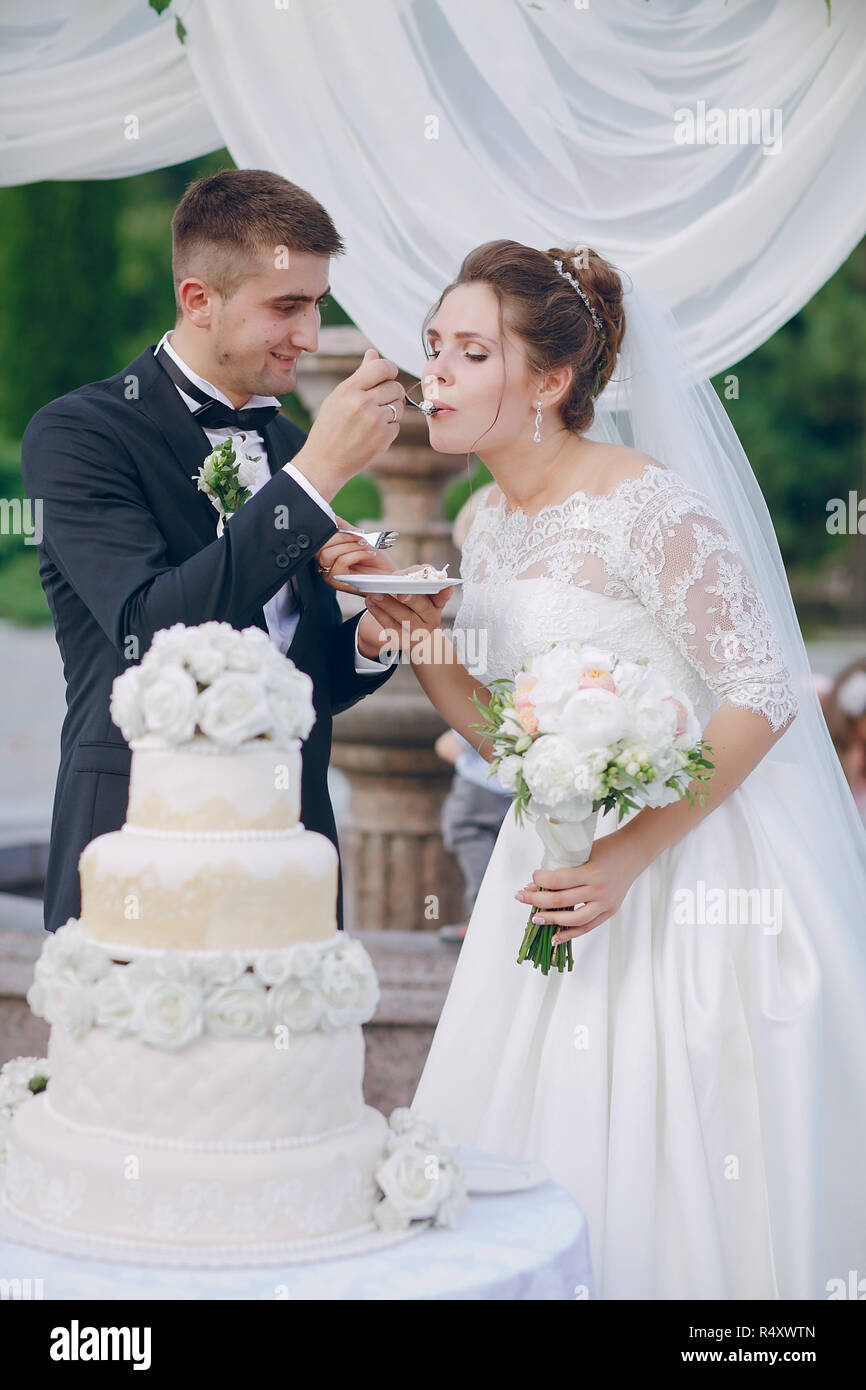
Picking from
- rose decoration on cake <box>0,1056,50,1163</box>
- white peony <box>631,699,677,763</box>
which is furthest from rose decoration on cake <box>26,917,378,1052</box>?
white peony <box>631,699,677,763</box>

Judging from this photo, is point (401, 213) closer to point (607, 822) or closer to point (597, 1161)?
point (607, 822)

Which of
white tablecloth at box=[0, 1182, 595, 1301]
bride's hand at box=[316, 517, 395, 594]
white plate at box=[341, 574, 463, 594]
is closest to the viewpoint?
white tablecloth at box=[0, 1182, 595, 1301]

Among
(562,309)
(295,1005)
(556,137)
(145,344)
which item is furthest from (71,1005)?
(145,344)

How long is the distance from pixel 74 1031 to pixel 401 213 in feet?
8.48

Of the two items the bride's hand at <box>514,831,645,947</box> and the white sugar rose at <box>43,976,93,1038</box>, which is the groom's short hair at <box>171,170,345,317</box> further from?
the white sugar rose at <box>43,976,93,1038</box>

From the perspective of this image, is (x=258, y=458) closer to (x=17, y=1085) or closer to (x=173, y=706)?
(x=173, y=706)

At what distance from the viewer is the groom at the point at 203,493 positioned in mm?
2582

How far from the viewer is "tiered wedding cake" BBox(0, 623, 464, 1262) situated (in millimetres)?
1878

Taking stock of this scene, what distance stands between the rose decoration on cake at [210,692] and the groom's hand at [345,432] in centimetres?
68

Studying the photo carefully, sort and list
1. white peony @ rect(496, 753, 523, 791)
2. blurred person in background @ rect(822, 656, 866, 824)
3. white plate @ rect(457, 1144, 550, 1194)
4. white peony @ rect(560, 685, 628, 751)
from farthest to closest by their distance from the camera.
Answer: blurred person in background @ rect(822, 656, 866, 824) < white peony @ rect(496, 753, 523, 791) < white peony @ rect(560, 685, 628, 751) < white plate @ rect(457, 1144, 550, 1194)

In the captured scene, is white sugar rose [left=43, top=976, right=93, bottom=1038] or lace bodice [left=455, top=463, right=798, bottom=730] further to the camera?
lace bodice [left=455, top=463, right=798, bottom=730]

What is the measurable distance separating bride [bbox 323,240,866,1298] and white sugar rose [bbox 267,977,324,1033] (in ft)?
2.76

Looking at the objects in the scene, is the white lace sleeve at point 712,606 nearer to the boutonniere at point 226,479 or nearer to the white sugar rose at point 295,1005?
the boutonniere at point 226,479

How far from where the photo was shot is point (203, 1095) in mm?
1887
